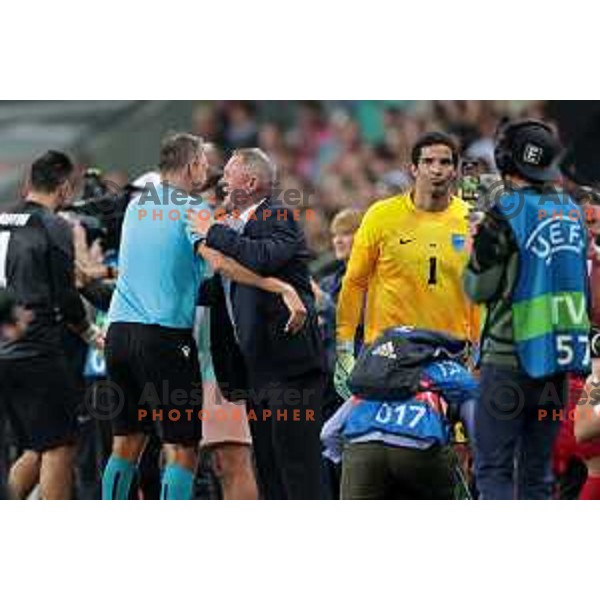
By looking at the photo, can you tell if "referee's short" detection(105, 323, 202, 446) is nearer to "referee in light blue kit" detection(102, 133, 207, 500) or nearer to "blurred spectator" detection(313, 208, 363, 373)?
"referee in light blue kit" detection(102, 133, 207, 500)

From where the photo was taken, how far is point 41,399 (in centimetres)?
1178

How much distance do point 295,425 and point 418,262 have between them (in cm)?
111

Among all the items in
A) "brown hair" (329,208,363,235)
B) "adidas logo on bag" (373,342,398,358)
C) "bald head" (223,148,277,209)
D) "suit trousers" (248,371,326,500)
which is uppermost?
"bald head" (223,148,277,209)

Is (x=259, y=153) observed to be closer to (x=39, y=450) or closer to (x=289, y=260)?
(x=289, y=260)

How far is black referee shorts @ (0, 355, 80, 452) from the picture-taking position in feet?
38.7

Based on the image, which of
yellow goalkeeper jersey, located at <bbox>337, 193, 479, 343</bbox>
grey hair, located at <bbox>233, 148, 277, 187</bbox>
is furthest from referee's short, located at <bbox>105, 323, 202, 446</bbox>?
Answer: yellow goalkeeper jersey, located at <bbox>337, 193, 479, 343</bbox>

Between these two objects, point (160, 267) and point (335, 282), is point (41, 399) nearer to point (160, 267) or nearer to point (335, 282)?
point (160, 267)

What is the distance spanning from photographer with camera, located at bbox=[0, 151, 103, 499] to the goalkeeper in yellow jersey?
146 centimetres

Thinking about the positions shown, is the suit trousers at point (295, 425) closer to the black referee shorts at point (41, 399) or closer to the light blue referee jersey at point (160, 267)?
the light blue referee jersey at point (160, 267)

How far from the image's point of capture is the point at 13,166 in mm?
15820

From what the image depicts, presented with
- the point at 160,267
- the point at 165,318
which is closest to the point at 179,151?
the point at 160,267

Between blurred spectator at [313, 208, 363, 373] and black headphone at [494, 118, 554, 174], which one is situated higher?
black headphone at [494, 118, 554, 174]

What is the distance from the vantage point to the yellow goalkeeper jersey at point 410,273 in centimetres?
1159
